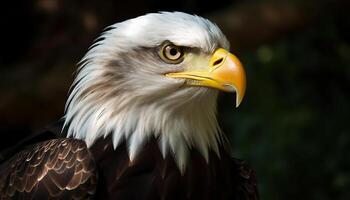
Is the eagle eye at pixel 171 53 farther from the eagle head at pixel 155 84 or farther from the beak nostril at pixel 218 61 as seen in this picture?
the beak nostril at pixel 218 61

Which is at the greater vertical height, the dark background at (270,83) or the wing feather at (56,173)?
the wing feather at (56,173)

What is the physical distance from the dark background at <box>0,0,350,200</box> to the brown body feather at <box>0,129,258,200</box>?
2.84 meters

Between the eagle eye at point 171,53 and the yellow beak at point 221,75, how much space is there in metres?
0.06

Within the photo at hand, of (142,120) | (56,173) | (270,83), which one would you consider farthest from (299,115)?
(56,173)

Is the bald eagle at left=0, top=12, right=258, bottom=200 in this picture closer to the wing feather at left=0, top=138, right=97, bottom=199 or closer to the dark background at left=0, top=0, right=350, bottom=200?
the wing feather at left=0, top=138, right=97, bottom=199

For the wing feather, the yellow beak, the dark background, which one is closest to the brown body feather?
the wing feather

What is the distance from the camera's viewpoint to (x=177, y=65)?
379 cm

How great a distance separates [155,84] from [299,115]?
338 centimetres

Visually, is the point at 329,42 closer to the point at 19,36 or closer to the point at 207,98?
the point at 19,36

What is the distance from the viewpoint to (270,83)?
7.16 m

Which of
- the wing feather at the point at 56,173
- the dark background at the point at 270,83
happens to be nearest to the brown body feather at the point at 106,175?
the wing feather at the point at 56,173

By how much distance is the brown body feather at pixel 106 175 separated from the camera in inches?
149

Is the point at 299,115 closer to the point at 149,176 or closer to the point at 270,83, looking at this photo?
the point at 270,83

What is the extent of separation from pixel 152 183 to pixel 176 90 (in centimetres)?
45
